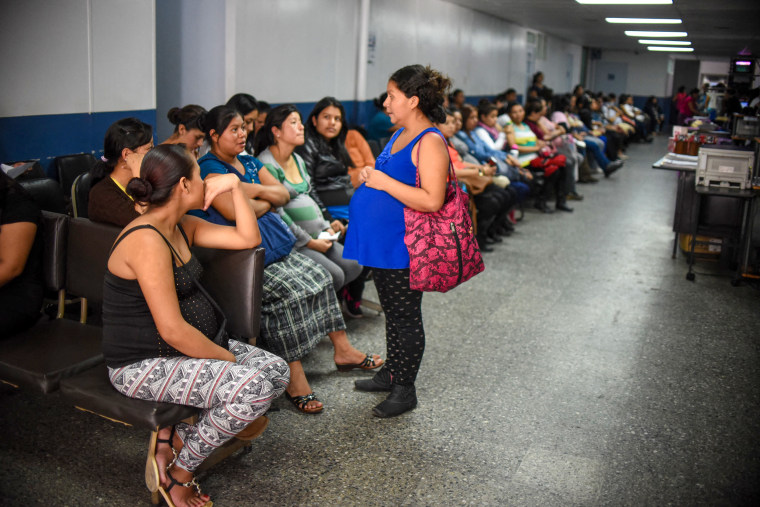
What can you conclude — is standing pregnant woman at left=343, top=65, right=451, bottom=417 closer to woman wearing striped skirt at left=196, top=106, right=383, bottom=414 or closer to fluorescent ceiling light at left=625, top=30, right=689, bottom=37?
woman wearing striped skirt at left=196, top=106, right=383, bottom=414

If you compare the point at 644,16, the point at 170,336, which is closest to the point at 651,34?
the point at 644,16

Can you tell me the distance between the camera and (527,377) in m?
3.48

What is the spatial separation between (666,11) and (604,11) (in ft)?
3.40

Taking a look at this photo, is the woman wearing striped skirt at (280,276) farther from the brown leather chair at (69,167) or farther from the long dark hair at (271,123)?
the brown leather chair at (69,167)

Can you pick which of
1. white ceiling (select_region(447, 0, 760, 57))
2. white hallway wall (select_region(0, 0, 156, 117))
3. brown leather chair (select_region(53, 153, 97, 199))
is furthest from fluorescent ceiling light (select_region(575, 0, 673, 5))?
brown leather chair (select_region(53, 153, 97, 199))

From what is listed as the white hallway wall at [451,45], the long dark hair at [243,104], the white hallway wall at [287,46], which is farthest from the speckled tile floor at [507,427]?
the white hallway wall at [451,45]

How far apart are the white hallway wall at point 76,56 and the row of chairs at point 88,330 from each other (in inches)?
56.4

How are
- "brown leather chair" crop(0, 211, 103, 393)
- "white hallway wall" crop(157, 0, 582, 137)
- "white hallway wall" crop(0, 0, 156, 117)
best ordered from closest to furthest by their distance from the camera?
1. "brown leather chair" crop(0, 211, 103, 393)
2. "white hallway wall" crop(0, 0, 156, 117)
3. "white hallway wall" crop(157, 0, 582, 137)

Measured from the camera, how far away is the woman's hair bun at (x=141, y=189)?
87.0 inches

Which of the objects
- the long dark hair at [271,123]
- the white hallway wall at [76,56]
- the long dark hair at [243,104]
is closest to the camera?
the long dark hair at [271,123]

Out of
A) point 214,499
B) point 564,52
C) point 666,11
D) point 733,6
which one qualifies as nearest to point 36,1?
point 214,499

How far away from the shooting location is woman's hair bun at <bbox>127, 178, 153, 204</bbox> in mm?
2211

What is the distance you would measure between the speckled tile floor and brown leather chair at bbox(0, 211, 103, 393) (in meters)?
0.23

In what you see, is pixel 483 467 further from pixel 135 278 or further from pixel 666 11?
pixel 666 11
